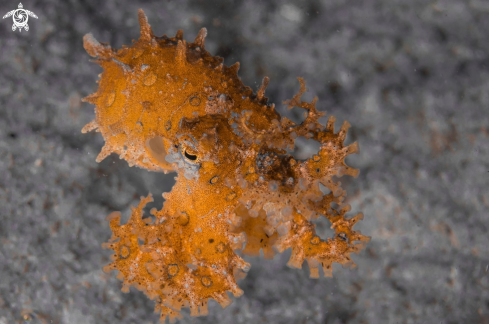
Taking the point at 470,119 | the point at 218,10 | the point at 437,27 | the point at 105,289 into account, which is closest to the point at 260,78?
the point at 218,10

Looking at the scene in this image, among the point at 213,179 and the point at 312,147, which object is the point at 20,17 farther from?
the point at 312,147

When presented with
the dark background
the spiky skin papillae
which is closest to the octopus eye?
the spiky skin papillae

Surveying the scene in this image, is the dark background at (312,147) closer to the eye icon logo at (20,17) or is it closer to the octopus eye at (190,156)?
the eye icon logo at (20,17)

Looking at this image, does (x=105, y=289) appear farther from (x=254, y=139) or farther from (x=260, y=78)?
(x=260, y=78)

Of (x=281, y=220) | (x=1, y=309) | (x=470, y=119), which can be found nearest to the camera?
(x=281, y=220)

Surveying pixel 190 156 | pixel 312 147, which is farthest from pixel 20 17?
pixel 312 147

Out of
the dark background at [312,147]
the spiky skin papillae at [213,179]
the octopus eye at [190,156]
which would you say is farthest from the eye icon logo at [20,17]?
the octopus eye at [190,156]

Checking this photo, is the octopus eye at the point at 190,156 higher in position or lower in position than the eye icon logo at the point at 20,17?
lower
